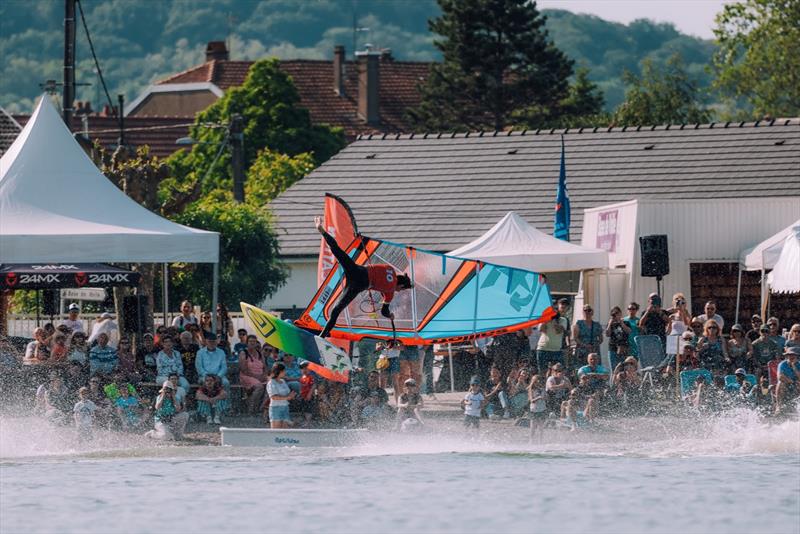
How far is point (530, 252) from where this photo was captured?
2484 centimetres

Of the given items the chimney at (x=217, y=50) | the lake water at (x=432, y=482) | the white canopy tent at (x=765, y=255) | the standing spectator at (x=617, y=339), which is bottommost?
the lake water at (x=432, y=482)

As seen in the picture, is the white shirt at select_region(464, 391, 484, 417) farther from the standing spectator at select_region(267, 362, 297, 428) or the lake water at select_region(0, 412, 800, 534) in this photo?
the standing spectator at select_region(267, 362, 297, 428)

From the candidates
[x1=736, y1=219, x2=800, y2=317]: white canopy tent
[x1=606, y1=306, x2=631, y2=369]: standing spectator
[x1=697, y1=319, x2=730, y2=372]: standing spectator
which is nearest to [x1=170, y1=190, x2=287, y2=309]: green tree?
[x1=736, y1=219, x2=800, y2=317]: white canopy tent

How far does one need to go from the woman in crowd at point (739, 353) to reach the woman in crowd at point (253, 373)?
236 inches

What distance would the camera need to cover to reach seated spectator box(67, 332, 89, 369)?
2164cm

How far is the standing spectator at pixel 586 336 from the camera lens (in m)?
22.8

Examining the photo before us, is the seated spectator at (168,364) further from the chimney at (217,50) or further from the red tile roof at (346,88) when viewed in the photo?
the chimney at (217,50)

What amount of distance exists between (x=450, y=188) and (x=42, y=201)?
1434 centimetres

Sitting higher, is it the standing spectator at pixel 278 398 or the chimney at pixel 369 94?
the chimney at pixel 369 94

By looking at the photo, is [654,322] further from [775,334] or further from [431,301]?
[431,301]

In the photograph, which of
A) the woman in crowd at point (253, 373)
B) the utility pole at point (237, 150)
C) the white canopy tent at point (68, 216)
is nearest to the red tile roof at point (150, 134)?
the utility pole at point (237, 150)

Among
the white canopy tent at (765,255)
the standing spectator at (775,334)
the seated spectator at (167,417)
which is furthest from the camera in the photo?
the white canopy tent at (765,255)

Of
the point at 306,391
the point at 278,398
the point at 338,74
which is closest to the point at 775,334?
the point at 306,391

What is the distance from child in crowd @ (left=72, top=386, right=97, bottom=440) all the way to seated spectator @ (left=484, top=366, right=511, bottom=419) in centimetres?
500
